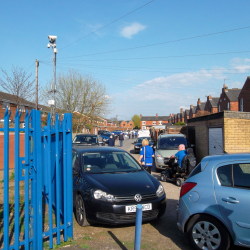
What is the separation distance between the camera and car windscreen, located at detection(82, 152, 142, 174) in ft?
19.0

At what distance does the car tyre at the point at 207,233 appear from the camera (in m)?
3.57

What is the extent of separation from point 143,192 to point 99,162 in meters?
1.61

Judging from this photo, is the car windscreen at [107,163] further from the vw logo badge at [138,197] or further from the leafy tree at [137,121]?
the leafy tree at [137,121]

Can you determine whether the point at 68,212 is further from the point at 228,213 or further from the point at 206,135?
the point at 206,135

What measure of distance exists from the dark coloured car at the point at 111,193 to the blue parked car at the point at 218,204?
2.75ft

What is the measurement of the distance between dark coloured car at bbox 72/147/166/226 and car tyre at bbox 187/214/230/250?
1.04 metres

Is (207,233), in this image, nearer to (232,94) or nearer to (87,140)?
(87,140)

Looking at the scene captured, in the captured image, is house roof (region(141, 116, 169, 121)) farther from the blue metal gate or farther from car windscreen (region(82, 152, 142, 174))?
the blue metal gate

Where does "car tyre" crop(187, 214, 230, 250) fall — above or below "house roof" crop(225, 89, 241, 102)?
below

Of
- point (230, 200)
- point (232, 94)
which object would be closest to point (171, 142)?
point (230, 200)

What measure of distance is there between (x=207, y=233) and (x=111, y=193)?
5.70 ft

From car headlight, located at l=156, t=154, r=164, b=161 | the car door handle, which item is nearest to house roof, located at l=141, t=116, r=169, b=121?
car headlight, located at l=156, t=154, r=164, b=161

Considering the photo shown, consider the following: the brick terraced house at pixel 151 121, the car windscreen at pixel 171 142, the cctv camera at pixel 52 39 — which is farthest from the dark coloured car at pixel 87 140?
the brick terraced house at pixel 151 121

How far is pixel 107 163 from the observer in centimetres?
611
